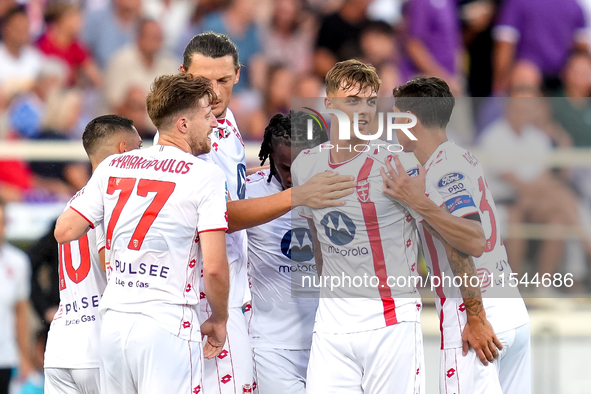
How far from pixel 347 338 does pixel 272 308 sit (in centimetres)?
99

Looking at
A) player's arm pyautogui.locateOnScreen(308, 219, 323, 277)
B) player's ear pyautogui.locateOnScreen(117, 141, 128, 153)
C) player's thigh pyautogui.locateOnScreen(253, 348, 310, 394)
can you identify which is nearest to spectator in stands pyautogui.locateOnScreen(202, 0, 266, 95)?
player's ear pyautogui.locateOnScreen(117, 141, 128, 153)

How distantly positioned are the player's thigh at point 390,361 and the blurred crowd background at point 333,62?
3.50m

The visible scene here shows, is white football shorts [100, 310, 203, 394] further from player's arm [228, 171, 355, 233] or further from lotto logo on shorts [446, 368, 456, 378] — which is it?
lotto logo on shorts [446, 368, 456, 378]

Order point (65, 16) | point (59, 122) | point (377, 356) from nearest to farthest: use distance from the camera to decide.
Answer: point (377, 356)
point (59, 122)
point (65, 16)

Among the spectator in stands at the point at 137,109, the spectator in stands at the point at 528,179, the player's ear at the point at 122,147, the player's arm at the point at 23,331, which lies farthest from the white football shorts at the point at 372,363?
the spectator in stands at the point at 137,109

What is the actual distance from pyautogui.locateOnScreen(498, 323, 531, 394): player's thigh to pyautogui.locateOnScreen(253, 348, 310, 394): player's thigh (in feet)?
4.07

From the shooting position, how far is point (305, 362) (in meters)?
4.58

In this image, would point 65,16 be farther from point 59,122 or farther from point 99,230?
point 99,230

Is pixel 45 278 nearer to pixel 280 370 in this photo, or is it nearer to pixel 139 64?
pixel 139 64

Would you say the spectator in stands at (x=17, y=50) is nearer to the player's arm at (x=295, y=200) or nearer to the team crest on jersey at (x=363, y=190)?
the player's arm at (x=295, y=200)

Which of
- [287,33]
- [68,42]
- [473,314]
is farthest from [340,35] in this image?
[473,314]

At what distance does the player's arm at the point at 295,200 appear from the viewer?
12.3 ft

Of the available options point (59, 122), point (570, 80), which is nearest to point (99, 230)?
point (59, 122)

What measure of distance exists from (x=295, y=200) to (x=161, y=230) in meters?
0.75
